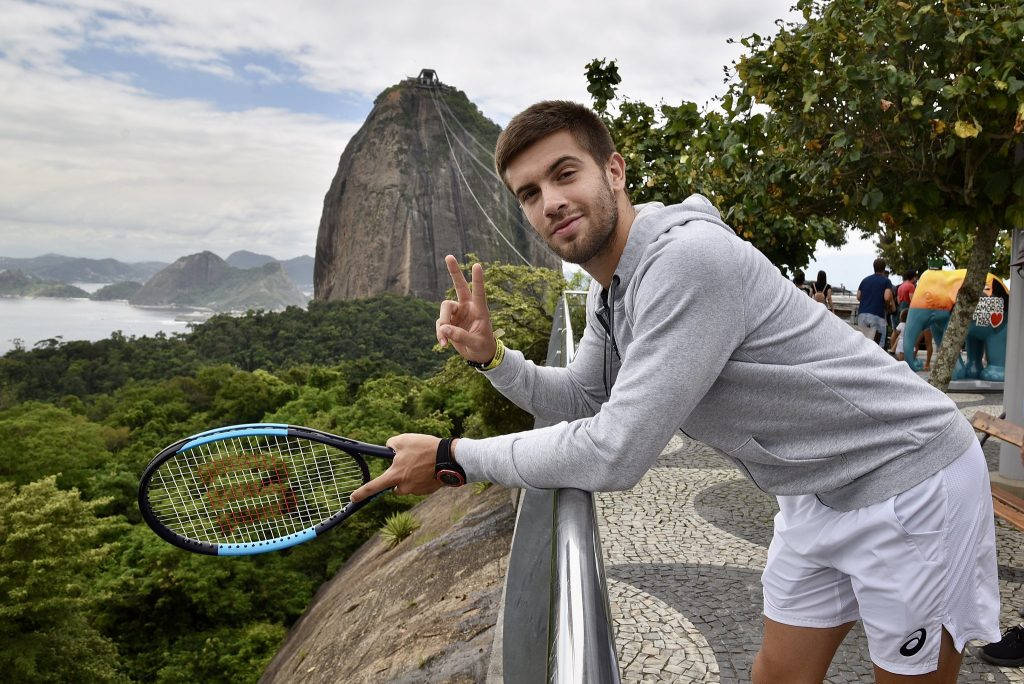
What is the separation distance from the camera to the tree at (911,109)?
4.23 m

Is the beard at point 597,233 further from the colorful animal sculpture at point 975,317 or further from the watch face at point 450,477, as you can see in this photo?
the colorful animal sculpture at point 975,317

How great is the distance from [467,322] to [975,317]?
9719 mm

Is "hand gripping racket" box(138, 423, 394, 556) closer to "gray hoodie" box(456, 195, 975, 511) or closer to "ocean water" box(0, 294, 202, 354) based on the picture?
"gray hoodie" box(456, 195, 975, 511)

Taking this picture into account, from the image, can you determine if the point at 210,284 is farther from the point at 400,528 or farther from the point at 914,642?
the point at 914,642

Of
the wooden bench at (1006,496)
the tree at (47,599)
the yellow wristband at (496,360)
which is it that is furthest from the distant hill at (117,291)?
the yellow wristband at (496,360)

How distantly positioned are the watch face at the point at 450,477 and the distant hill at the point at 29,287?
17671 centimetres

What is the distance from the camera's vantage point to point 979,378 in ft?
33.6

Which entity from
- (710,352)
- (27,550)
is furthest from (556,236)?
(27,550)

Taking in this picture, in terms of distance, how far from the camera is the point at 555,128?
1646mm

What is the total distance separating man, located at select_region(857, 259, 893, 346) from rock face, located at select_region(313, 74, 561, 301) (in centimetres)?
5183

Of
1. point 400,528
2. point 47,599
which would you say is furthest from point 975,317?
point 47,599

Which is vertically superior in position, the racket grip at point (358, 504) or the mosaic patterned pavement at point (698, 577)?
the racket grip at point (358, 504)

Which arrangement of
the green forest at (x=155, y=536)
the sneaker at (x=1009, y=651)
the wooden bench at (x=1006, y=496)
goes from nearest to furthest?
the sneaker at (x=1009, y=651), the wooden bench at (x=1006, y=496), the green forest at (x=155, y=536)

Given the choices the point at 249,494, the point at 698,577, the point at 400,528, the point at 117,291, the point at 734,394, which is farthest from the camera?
the point at 117,291
